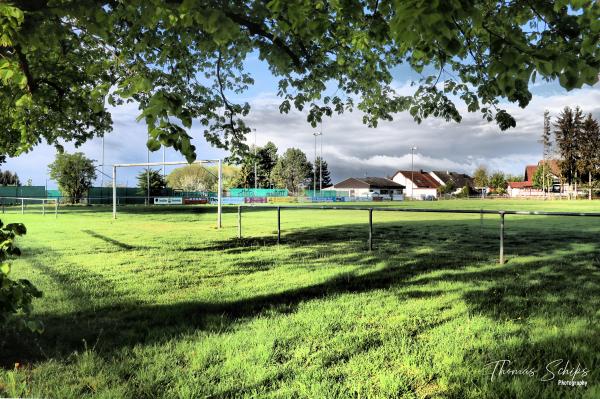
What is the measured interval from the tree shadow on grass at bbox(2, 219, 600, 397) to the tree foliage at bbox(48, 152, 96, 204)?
158ft

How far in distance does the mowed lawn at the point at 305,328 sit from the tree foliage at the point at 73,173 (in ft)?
157

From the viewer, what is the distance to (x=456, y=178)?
442 feet

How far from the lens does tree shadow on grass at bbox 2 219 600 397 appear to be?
3886 mm

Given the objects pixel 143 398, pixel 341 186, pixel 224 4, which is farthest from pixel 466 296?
pixel 341 186

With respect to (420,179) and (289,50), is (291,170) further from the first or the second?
(289,50)

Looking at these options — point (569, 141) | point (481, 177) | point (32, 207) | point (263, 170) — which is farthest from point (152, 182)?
point (481, 177)

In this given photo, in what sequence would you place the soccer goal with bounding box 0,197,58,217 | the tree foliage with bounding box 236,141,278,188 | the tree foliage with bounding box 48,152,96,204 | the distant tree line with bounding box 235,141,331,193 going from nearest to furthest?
the soccer goal with bounding box 0,197,58,217, the tree foliage with bounding box 48,152,96,204, the tree foliage with bounding box 236,141,278,188, the distant tree line with bounding box 235,141,331,193

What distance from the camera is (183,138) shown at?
8.71 feet

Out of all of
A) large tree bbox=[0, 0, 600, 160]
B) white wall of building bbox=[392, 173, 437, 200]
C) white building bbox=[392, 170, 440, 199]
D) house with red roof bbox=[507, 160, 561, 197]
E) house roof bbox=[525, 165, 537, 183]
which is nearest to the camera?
large tree bbox=[0, 0, 600, 160]

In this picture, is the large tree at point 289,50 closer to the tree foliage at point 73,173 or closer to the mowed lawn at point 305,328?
the mowed lawn at point 305,328

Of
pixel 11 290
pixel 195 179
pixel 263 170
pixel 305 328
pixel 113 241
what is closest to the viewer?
pixel 11 290

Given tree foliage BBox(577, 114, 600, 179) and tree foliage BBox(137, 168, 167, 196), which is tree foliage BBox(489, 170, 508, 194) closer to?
tree foliage BBox(577, 114, 600, 179)

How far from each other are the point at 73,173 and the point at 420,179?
307ft

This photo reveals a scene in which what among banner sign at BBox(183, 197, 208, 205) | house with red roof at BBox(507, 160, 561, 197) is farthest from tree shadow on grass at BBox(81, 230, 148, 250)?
house with red roof at BBox(507, 160, 561, 197)
